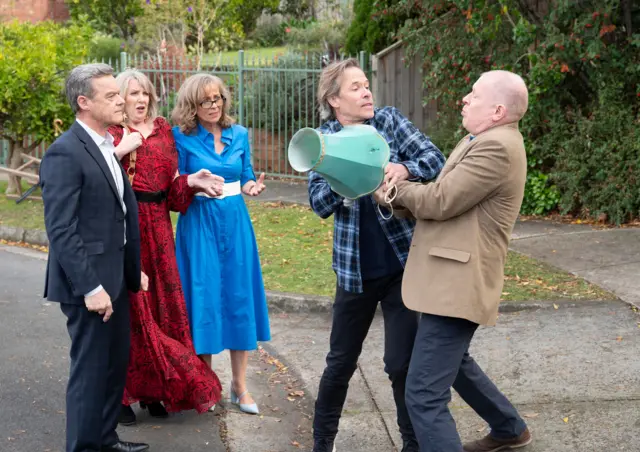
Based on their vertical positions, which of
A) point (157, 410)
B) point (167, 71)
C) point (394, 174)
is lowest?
point (157, 410)

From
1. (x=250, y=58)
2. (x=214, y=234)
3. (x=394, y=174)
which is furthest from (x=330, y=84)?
(x=250, y=58)

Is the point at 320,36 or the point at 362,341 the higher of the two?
the point at 320,36

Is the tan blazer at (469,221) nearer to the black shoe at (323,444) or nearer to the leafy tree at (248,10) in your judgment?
the black shoe at (323,444)

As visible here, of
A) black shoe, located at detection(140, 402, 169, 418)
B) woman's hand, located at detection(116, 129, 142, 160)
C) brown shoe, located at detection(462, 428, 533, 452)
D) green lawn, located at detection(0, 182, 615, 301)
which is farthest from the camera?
green lawn, located at detection(0, 182, 615, 301)

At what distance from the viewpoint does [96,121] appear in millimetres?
4102

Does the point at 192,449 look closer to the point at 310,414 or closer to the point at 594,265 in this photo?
the point at 310,414

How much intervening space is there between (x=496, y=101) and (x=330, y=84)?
2.90 feet

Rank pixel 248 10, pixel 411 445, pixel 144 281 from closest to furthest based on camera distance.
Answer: pixel 411 445
pixel 144 281
pixel 248 10

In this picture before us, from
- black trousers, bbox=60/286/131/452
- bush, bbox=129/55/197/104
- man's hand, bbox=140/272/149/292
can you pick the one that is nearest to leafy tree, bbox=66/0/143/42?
bush, bbox=129/55/197/104

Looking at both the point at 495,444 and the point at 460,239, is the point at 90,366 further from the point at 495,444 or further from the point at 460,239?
the point at 495,444

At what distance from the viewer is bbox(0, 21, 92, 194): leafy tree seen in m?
11.7

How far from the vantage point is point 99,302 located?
3949 mm

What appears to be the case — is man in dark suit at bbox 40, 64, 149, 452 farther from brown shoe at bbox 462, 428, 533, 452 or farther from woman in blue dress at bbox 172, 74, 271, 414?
brown shoe at bbox 462, 428, 533, 452

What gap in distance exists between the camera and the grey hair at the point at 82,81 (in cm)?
405
